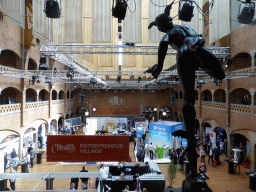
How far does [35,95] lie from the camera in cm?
1642

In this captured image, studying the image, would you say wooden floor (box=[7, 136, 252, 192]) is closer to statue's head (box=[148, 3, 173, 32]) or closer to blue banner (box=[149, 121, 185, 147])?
blue banner (box=[149, 121, 185, 147])

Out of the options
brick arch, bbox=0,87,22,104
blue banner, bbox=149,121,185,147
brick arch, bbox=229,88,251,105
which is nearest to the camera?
blue banner, bbox=149,121,185,147

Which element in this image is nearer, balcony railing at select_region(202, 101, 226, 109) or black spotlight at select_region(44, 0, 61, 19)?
black spotlight at select_region(44, 0, 61, 19)

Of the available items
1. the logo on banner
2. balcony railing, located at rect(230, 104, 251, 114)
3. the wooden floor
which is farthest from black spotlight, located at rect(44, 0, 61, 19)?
balcony railing, located at rect(230, 104, 251, 114)

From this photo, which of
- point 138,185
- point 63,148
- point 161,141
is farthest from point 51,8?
point 161,141

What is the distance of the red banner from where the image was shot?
3359 millimetres

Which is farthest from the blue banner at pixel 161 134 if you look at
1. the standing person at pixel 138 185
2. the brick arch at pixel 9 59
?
the brick arch at pixel 9 59

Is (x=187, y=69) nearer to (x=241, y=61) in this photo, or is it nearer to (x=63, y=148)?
(x=63, y=148)

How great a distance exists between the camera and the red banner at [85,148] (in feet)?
11.0

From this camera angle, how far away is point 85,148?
133 inches

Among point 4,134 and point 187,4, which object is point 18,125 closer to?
point 4,134

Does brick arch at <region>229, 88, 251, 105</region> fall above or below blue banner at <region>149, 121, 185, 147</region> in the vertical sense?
above

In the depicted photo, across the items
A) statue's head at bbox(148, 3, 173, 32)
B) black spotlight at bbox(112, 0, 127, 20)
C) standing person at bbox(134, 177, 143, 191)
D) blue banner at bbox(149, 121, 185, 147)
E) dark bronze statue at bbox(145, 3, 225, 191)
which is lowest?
standing person at bbox(134, 177, 143, 191)

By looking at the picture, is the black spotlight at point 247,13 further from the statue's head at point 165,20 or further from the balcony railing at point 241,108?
the balcony railing at point 241,108
